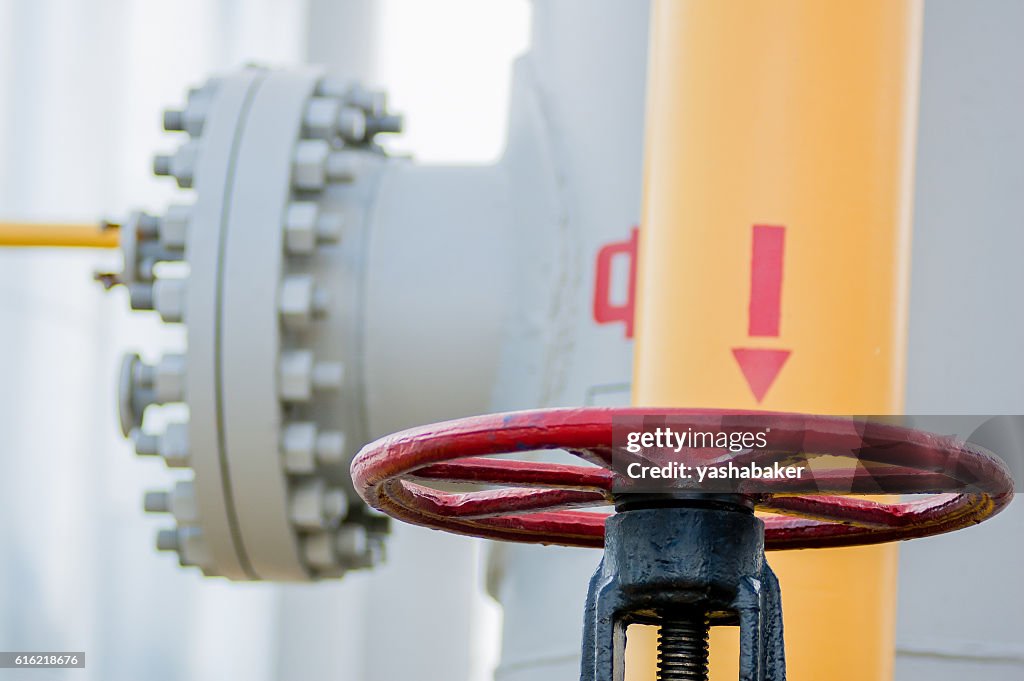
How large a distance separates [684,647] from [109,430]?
1.80 metres

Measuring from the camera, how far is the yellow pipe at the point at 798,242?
26.9 inches

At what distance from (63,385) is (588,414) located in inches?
72.9

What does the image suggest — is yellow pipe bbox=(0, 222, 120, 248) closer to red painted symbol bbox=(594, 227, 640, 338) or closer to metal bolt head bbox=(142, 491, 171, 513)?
metal bolt head bbox=(142, 491, 171, 513)

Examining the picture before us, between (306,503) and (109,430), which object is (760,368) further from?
(109,430)

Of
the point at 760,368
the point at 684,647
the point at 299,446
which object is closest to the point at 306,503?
the point at 299,446

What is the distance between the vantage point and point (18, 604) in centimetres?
199

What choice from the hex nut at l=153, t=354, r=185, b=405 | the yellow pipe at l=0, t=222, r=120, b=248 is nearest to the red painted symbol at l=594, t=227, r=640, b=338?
the hex nut at l=153, t=354, r=185, b=405

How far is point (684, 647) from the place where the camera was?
49 cm

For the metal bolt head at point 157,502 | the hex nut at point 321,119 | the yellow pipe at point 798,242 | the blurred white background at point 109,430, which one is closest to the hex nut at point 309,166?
the hex nut at point 321,119

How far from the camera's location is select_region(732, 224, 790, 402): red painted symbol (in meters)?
0.69

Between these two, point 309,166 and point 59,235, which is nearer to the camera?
point 309,166

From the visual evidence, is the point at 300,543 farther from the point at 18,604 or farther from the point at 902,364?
the point at 18,604

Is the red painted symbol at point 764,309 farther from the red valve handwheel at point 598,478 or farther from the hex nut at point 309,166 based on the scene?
the hex nut at point 309,166
